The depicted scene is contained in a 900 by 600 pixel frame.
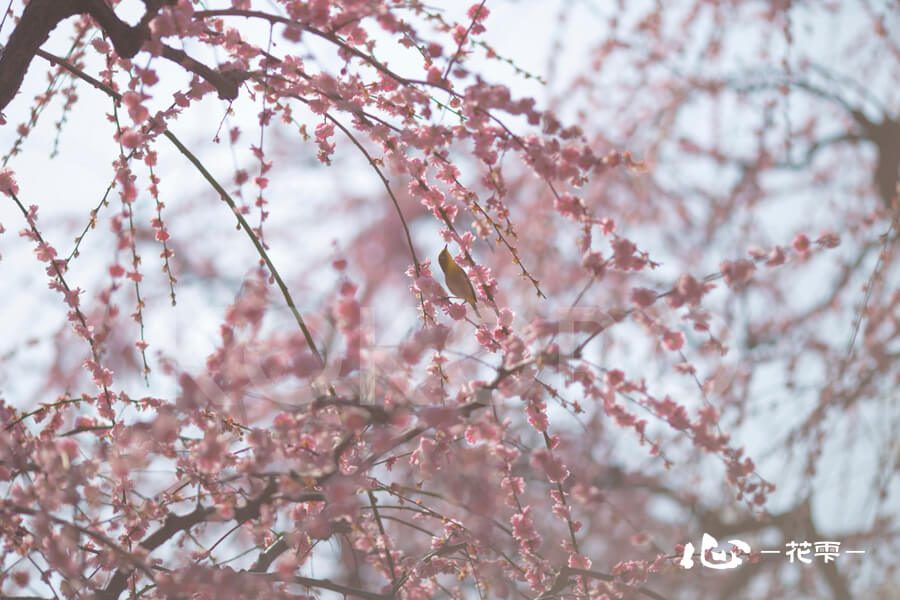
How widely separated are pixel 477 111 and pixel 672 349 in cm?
28

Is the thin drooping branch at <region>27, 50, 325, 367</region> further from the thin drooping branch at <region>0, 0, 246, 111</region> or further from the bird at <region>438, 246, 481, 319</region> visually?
the bird at <region>438, 246, 481, 319</region>

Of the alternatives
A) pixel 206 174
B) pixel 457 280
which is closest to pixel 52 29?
pixel 206 174

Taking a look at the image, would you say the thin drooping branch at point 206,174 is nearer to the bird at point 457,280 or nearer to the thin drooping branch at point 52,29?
the thin drooping branch at point 52,29

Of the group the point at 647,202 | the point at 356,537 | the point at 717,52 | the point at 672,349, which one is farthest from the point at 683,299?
the point at 647,202

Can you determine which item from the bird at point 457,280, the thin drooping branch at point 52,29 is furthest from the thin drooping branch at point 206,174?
the bird at point 457,280

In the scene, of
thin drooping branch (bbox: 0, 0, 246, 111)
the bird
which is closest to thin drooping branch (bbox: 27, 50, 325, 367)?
thin drooping branch (bbox: 0, 0, 246, 111)

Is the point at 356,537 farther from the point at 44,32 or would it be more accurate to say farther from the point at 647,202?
the point at 647,202

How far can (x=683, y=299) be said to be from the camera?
2.39 ft

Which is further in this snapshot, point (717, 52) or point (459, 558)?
point (717, 52)

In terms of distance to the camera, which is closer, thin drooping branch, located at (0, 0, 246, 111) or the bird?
thin drooping branch, located at (0, 0, 246, 111)

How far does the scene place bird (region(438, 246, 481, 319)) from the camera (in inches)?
39.4

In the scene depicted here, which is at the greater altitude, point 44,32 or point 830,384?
point 830,384

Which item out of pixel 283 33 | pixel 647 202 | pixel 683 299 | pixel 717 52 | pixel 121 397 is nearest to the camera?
pixel 683 299

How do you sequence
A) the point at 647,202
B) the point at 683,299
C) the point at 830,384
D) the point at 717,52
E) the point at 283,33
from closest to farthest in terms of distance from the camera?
the point at 683,299
the point at 283,33
the point at 830,384
the point at 717,52
the point at 647,202
